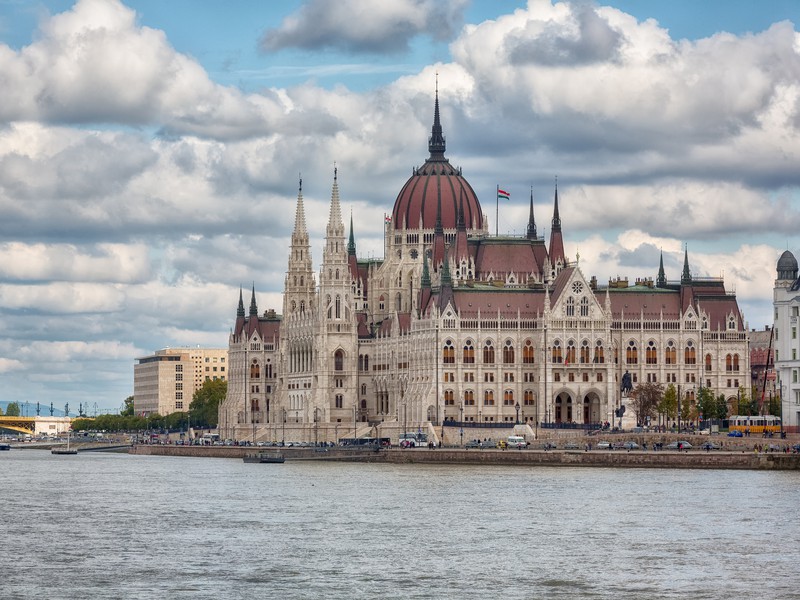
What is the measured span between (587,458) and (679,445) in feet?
25.9

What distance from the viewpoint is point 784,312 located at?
170 metres

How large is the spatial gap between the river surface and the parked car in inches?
544

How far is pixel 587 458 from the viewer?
16825 centimetres

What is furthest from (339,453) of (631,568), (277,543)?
(631,568)

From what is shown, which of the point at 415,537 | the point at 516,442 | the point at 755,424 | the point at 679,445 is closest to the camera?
the point at 415,537

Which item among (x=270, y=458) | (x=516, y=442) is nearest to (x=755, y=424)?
(x=516, y=442)

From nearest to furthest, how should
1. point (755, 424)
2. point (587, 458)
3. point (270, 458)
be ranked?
point (587, 458), point (755, 424), point (270, 458)

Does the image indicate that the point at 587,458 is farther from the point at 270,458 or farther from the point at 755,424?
the point at 270,458

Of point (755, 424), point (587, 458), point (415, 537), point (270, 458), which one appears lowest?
point (415, 537)

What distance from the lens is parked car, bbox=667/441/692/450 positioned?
552ft

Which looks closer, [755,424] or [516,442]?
[755,424]

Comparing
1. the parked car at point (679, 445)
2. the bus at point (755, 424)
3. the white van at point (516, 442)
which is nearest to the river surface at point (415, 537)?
the parked car at point (679, 445)

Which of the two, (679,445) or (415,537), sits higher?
(679,445)

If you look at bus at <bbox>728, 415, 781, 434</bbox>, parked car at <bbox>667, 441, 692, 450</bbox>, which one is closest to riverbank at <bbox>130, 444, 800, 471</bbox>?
parked car at <bbox>667, 441, 692, 450</bbox>
